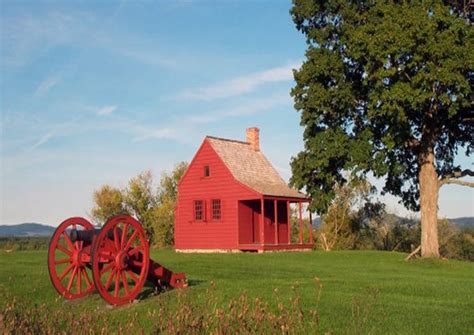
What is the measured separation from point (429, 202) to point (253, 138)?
16860mm

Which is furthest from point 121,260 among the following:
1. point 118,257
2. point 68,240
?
point 68,240

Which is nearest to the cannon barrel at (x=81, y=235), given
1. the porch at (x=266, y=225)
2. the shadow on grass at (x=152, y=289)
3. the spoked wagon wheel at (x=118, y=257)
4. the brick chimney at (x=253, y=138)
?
the spoked wagon wheel at (x=118, y=257)

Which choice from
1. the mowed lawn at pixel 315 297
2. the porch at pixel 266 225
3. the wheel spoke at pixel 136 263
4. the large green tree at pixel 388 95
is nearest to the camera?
the mowed lawn at pixel 315 297

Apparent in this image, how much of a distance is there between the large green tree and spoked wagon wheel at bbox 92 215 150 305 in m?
13.8

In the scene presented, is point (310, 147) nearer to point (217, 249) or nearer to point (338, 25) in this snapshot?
point (338, 25)

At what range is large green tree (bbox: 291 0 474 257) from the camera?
77.1 ft

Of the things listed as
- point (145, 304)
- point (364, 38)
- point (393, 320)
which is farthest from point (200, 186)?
point (393, 320)

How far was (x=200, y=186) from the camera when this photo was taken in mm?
38562

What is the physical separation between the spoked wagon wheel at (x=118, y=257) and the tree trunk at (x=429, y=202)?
730 inches

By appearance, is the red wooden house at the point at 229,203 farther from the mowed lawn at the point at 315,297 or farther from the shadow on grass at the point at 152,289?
the shadow on grass at the point at 152,289

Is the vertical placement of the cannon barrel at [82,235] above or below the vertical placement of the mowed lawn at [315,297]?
above

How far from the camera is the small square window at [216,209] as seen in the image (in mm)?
37469

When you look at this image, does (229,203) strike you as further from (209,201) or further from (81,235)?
(81,235)

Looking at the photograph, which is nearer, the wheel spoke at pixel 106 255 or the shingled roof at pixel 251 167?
the wheel spoke at pixel 106 255
